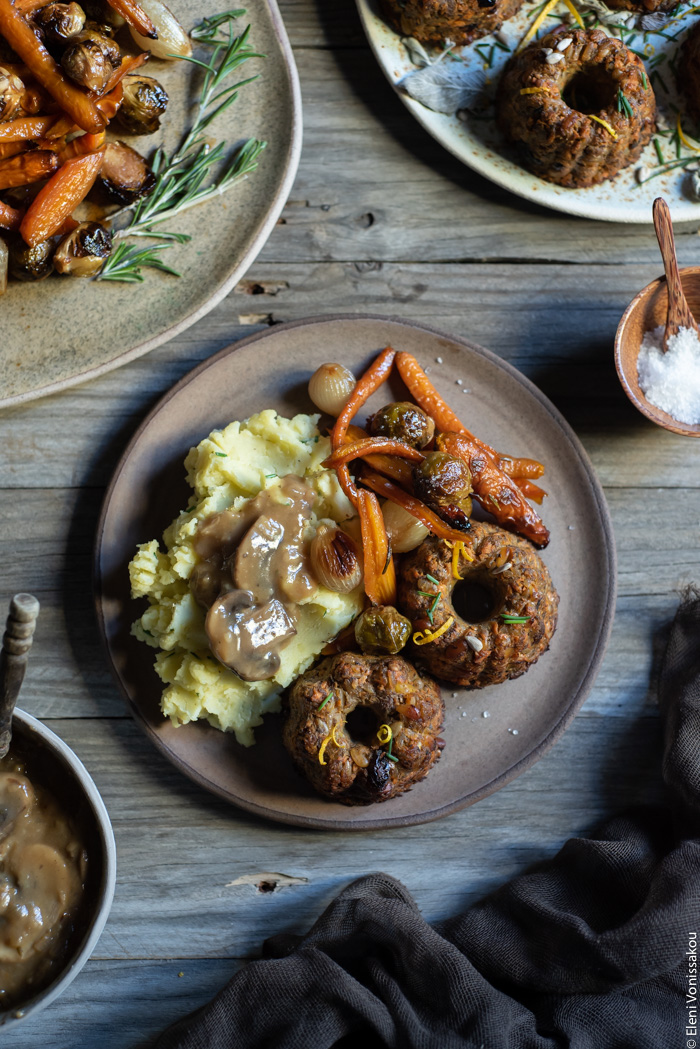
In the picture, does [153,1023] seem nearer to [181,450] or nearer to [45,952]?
[45,952]

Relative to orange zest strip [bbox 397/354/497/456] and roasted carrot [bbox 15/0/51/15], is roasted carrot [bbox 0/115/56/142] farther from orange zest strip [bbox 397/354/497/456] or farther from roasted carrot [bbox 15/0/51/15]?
orange zest strip [bbox 397/354/497/456]

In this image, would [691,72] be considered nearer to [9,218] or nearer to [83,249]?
[83,249]

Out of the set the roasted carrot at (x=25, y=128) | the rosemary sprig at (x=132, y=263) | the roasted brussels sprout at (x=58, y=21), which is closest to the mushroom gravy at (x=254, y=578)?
the rosemary sprig at (x=132, y=263)

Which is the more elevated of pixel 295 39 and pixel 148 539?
pixel 295 39

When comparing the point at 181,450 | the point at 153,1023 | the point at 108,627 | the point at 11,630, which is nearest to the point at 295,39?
the point at 181,450

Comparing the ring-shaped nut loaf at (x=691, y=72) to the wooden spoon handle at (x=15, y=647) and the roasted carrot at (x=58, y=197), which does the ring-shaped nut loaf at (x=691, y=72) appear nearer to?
the roasted carrot at (x=58, y=197)

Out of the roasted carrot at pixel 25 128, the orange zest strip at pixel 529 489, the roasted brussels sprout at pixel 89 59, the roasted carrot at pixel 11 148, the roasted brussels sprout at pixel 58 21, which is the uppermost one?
the roasted brussels sprout at pixel 58 21
